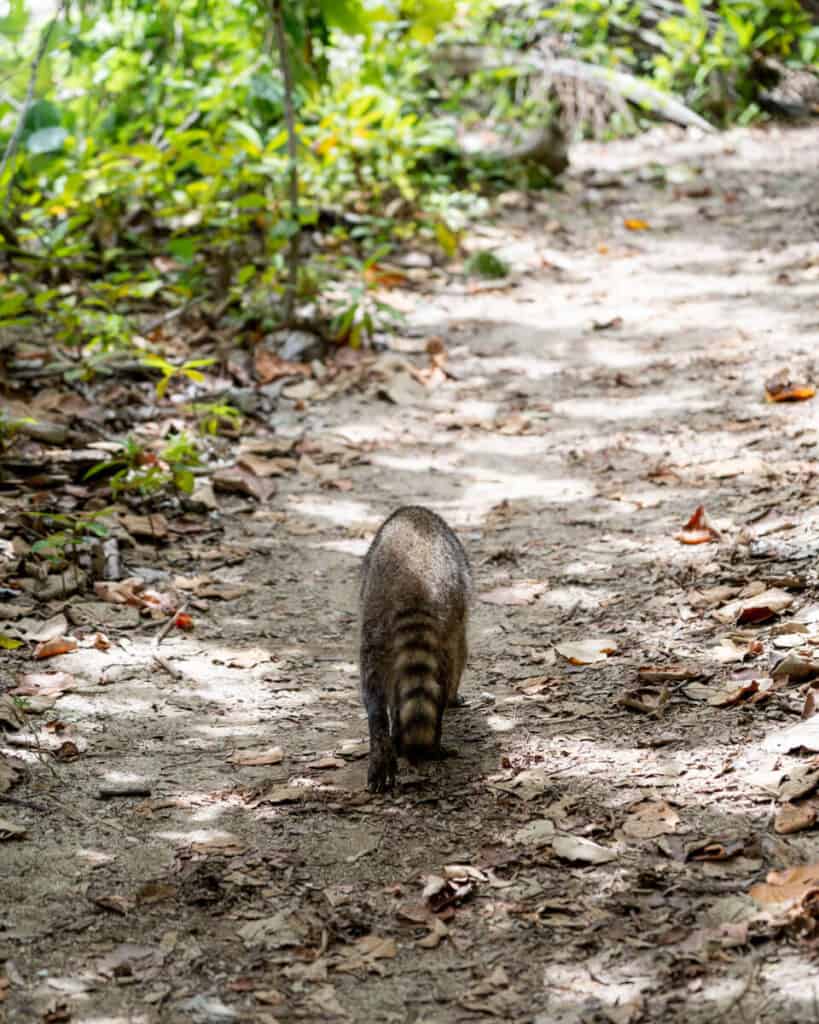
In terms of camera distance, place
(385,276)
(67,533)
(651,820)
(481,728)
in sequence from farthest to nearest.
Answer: (385,276)
(67,533)
(481,728)
(651,820)

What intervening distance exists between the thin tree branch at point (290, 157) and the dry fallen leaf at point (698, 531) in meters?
4.00

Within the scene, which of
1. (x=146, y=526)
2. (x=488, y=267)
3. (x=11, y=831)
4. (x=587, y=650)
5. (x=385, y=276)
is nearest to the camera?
(x=11, y=831)

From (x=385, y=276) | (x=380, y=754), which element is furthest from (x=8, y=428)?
(x=385, y=276)

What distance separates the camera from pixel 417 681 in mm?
4609

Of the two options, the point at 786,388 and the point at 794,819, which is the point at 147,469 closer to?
the point at 786,388

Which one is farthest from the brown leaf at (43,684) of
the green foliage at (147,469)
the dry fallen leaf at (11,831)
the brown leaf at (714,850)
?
the brown leaf at (714,850)

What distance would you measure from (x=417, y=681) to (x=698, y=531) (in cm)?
271

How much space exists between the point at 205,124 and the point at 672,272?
4.27 m

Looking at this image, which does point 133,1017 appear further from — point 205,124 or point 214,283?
point 205,124

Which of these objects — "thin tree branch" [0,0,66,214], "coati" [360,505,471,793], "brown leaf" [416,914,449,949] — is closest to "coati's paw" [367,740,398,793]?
"coati" [360,505,471,793]

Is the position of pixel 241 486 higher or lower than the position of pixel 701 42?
lower

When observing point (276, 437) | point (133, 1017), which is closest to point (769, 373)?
point (276, 437)

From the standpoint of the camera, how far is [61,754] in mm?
5086

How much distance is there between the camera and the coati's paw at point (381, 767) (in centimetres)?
474
